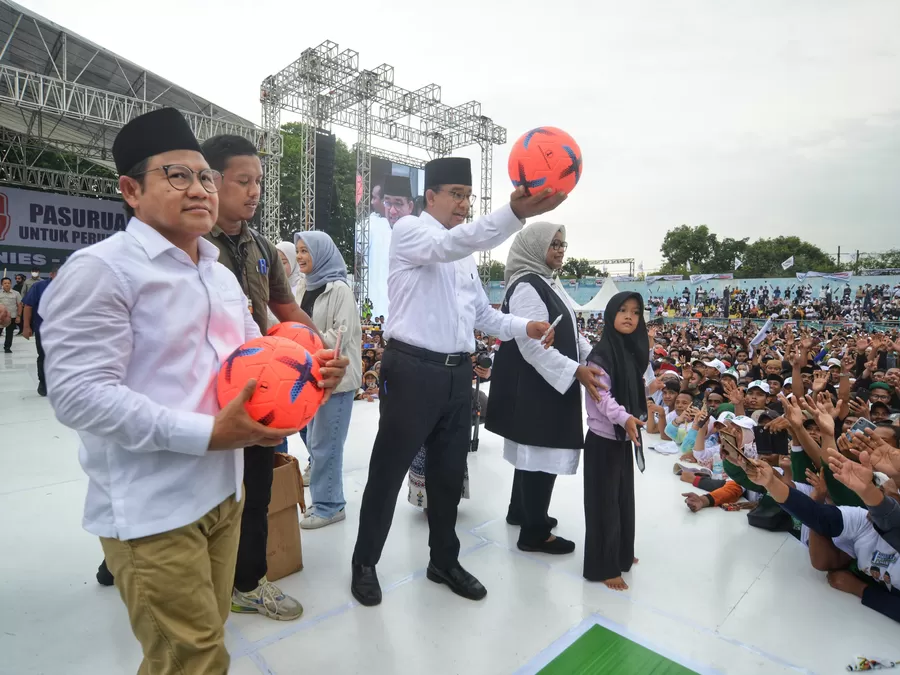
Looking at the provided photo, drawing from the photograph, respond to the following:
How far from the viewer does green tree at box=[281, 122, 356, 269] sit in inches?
1192

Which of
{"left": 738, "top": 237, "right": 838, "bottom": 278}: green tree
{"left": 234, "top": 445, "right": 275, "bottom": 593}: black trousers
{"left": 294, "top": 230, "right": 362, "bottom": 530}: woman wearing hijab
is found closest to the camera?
{"left": 234, "top": 445, "right": 275, "bottom": 593}: black trousers

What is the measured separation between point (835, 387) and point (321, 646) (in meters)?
6.73

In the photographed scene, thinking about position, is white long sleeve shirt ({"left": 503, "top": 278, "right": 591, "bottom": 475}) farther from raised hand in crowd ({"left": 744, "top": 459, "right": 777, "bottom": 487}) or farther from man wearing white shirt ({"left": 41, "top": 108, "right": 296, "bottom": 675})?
man wearing white shirt ({"left": 41, "top": 108, "right": 296, "bottom": 675})

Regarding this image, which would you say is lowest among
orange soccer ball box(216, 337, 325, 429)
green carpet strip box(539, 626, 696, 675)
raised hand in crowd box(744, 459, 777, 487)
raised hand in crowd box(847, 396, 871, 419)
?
green carpet strip box(539, 626, 696, 675)

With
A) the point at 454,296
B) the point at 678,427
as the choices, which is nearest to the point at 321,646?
the point at 454,296

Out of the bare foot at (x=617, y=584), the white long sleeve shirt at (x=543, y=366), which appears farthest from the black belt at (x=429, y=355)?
the bare foot at (x=617, y=584)

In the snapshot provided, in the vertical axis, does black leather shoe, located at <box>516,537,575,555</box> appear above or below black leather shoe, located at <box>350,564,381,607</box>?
below

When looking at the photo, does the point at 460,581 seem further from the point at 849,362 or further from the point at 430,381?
the point at 849,362

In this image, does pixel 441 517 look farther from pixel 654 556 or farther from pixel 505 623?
pixel 654 556

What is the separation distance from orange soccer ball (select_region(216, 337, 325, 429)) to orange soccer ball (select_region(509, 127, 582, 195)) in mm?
1131

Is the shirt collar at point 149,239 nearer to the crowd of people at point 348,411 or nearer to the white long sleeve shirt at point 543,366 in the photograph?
the crowd of people at point 348,411

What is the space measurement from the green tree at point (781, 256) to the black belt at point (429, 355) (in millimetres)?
51585

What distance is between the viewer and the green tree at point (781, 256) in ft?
155

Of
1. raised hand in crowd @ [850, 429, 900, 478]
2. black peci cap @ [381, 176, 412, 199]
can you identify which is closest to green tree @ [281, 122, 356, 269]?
black peci cap @ [381, 176, 412, 199]
